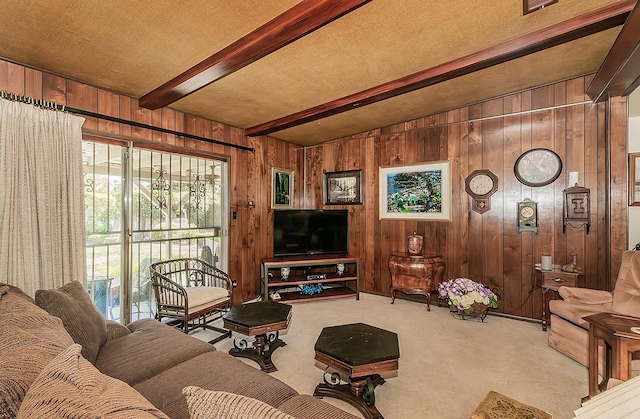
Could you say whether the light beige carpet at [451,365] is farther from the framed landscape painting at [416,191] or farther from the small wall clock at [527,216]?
the framed landscape painting at [416,191]

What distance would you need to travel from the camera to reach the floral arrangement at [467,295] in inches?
136

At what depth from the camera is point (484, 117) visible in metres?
3.77

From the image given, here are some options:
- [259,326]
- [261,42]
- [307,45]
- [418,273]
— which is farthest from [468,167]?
[259,326]

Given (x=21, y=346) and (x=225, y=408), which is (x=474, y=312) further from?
(x=21, y=346)

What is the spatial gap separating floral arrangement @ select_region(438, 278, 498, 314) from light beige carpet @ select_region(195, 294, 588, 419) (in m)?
0.19

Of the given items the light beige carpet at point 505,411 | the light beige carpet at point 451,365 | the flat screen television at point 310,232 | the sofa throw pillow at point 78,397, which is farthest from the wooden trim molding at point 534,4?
the flat screen television at point 310,232

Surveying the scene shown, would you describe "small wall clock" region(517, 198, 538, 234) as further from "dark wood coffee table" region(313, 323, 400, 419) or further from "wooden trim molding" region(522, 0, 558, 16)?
"dark wood coffee table" region(313, 323, 400, 419)

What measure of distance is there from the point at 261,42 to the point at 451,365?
2.98m

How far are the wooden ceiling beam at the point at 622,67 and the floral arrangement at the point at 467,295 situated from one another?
2395mm

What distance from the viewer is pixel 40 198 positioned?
90.9 inches

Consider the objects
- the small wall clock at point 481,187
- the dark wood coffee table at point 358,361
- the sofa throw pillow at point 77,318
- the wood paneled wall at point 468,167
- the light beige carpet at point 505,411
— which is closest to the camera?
the light beige carpet at point 505,411

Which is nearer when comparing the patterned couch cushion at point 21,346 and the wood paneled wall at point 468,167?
the patterned couch cushion at point 21,346

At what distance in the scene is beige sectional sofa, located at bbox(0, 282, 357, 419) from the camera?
66 cm

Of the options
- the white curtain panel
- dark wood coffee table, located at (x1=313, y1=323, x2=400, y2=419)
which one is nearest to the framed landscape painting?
dark wood coffee table, located at (x1=313, y1=323, x2=400, y2=419)
